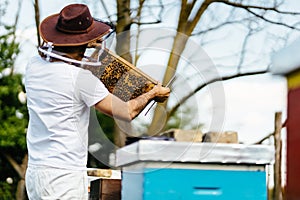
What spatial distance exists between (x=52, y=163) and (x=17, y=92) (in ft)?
22.2

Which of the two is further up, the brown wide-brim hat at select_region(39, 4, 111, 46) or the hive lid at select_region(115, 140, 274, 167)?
the brown wide-brim hat at select_region(39, 4, 111, 46)

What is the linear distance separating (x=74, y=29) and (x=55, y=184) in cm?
51

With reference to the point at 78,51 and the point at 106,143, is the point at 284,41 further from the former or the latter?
the point at 78,51

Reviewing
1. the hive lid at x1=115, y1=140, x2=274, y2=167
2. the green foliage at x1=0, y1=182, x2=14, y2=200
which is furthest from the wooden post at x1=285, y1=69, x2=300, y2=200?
the green foliage at x1=0, y1=182, x2=14, y2=200

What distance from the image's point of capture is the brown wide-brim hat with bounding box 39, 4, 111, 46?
7.99ft

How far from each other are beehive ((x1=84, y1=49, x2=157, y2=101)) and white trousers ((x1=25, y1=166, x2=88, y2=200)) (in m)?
0.37

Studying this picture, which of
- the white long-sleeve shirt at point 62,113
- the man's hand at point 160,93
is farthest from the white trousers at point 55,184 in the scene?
the man's hand at point 160,93

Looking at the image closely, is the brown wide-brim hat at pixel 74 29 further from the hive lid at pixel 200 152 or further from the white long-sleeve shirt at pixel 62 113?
the hive lid at pixel 200 152

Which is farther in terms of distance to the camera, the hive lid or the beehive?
the hive lid

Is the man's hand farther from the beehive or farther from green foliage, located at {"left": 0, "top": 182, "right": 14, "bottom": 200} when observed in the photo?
green foliage, located at {"left": 0, "top": 182, "right": 14, "bottom": 200}

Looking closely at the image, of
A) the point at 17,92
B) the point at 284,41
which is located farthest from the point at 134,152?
Result: the point at 17,92

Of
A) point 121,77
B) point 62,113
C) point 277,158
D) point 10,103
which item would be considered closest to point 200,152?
point 121,77

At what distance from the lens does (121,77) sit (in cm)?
266

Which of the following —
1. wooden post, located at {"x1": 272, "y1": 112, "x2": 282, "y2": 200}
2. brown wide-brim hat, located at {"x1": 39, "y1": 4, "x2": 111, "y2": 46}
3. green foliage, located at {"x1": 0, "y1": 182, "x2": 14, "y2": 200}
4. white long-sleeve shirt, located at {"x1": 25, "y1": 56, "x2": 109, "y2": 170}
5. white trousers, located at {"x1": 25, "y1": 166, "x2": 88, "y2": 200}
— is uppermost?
brown wide-brim hat, located at {"x1": 39, "y1": 4, "x2": 111, "y2": 46}
